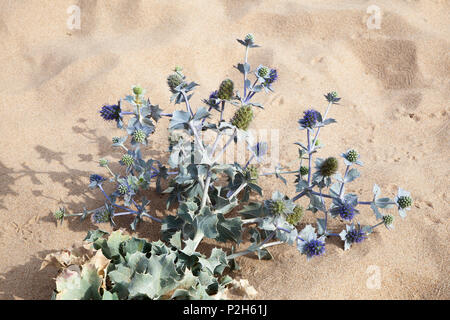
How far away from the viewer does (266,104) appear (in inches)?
143

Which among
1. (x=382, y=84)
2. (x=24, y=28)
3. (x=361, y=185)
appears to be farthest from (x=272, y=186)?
(x=24, y=28)

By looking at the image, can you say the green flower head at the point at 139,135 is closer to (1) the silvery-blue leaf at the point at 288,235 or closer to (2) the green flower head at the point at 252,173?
(2) the green flower head at the point at 252,173

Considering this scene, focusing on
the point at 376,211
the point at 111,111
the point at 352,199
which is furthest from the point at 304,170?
the point at 111,111

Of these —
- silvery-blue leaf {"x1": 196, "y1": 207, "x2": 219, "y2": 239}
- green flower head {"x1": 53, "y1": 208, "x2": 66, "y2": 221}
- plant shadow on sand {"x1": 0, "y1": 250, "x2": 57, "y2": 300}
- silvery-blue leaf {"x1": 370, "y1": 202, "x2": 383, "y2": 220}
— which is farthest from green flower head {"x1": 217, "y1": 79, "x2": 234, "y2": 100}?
plant shadow on sand {"x1": 0, "y1": 250, "x2": 57, "y2": 300}

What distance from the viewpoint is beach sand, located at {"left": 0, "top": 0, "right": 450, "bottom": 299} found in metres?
2.18

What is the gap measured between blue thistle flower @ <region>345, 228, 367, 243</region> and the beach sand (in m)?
0.08

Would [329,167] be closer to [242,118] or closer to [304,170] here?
[304,170]

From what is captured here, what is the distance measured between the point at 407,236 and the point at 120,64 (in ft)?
10.0

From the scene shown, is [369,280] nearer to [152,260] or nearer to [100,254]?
[152,260]

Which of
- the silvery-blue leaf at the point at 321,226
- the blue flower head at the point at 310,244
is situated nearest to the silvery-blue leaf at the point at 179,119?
the blue flower head at the point at 310,244

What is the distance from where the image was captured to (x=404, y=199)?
210cm

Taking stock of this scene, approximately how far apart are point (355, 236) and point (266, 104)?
1.76m

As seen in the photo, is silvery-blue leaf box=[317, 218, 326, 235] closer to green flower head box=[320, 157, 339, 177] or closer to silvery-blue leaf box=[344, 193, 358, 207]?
silvery-blue leaf box=[344, 193, 358, 207]

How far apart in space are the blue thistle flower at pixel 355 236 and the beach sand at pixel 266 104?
3.0 inches
